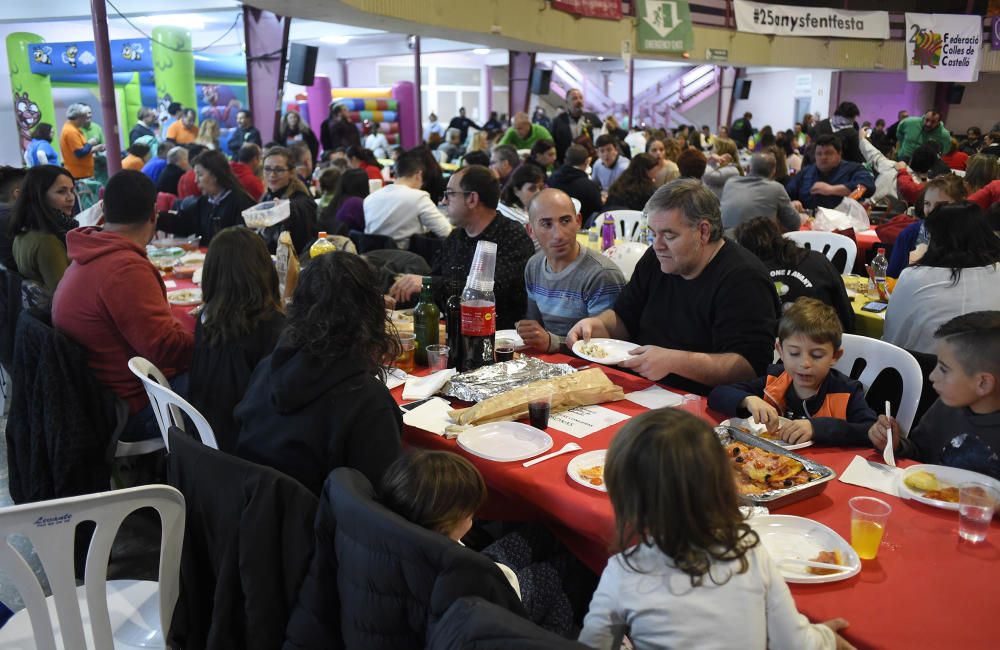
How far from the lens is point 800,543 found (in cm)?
170

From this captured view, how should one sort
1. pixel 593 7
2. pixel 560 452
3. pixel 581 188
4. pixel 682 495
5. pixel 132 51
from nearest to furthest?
pixel 682 495 → pixel 560 452 → pixel 581 188 → pixel 132 51 → pixel 593 7

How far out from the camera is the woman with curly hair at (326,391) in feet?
6.42

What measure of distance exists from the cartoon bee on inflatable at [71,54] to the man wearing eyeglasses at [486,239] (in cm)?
927

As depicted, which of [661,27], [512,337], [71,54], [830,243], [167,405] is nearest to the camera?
[167,405]

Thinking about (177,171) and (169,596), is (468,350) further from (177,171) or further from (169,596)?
(177,171)

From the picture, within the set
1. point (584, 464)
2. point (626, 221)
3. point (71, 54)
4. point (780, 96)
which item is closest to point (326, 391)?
point (584, 464)

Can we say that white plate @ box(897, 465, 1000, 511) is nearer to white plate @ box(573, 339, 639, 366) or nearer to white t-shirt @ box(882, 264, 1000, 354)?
white plate @ box(573, 339, 639, 366)

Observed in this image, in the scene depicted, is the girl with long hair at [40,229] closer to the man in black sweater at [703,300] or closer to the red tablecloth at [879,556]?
the red tablecloth at [879,556]

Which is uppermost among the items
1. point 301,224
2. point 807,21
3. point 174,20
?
point 807,21

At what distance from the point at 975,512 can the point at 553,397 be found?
117 centimetres

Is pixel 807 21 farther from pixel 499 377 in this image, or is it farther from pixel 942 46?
pixel 499 377

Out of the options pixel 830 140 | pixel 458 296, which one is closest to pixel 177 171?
pixel 458 296

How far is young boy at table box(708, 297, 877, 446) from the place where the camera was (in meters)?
2.20

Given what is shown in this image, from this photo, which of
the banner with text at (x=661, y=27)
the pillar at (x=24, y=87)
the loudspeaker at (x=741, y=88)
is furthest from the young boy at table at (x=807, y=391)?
the loudspeaker at (x=741, y=88)
